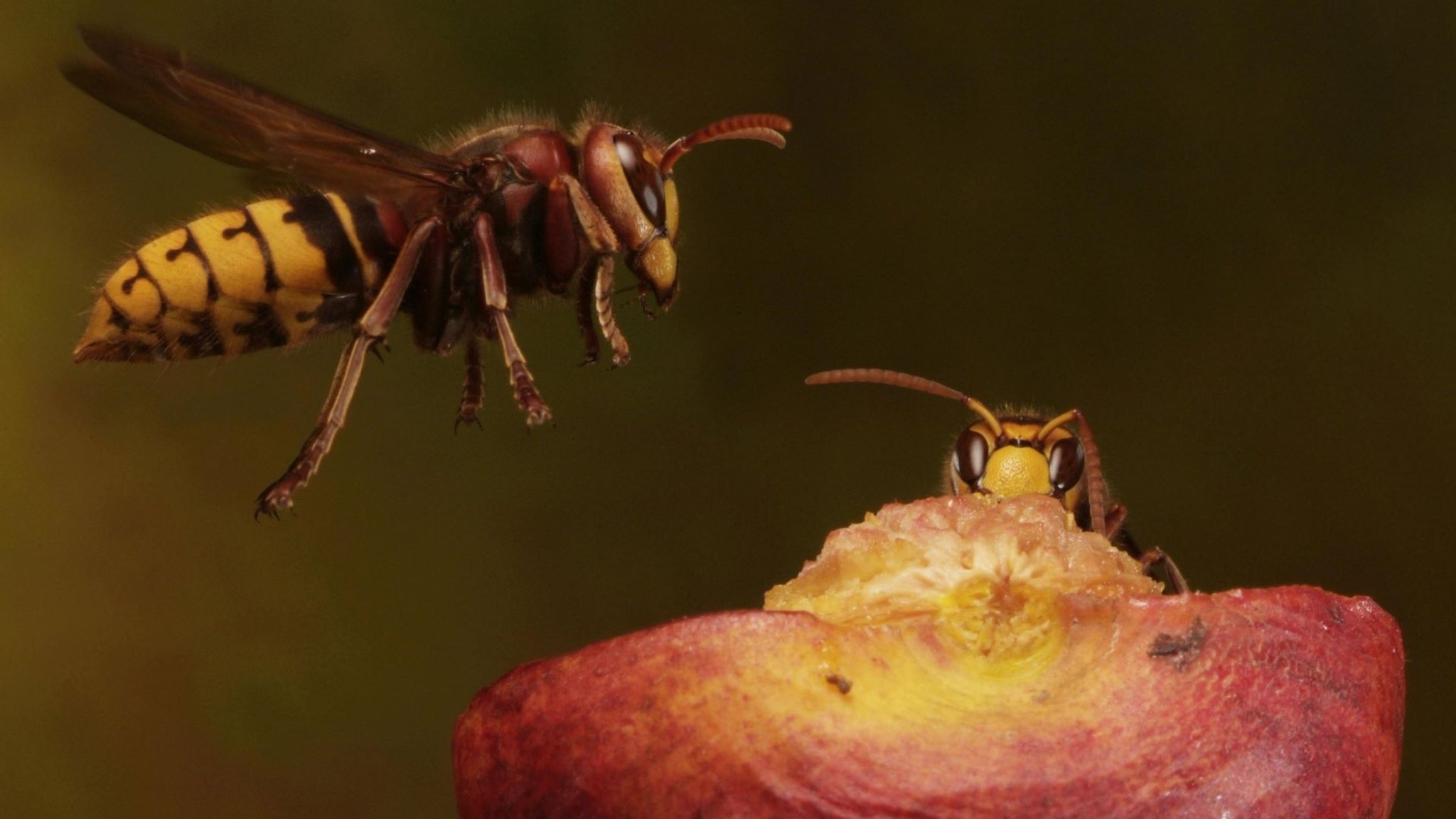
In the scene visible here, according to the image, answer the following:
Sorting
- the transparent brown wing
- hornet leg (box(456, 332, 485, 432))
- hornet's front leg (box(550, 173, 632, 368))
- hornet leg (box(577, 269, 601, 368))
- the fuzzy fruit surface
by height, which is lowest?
the fuzzy fruit surface

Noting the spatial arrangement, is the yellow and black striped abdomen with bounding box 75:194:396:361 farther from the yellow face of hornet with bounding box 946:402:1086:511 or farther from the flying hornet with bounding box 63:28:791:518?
the yellow face of hornet with bounding box 946:402:1086:511

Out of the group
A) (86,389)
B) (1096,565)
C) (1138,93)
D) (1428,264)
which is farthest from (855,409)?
(1096,565)

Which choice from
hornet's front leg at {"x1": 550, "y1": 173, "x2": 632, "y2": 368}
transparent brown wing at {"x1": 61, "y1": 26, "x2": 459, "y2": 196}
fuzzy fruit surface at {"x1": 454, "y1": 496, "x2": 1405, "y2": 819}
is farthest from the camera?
A: hornet's front leg at {"x1": 550, "y1": 173, "x2": 632, "y2": 368}

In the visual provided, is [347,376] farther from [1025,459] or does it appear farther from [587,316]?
[1025,459]

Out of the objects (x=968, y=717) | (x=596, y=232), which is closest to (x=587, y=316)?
(x=596, y=232)

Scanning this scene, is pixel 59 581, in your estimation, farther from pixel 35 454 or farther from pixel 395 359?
pixel 395 359

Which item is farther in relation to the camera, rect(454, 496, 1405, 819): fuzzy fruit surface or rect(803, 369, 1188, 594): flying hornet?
rect(803, 369, 1188, 594): flying hornet

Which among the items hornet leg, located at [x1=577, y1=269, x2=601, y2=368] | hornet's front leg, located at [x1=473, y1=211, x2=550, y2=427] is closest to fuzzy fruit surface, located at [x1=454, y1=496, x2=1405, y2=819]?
hornet's front leg, located at [x1=473, y1=211, x2=550, y2=427]
